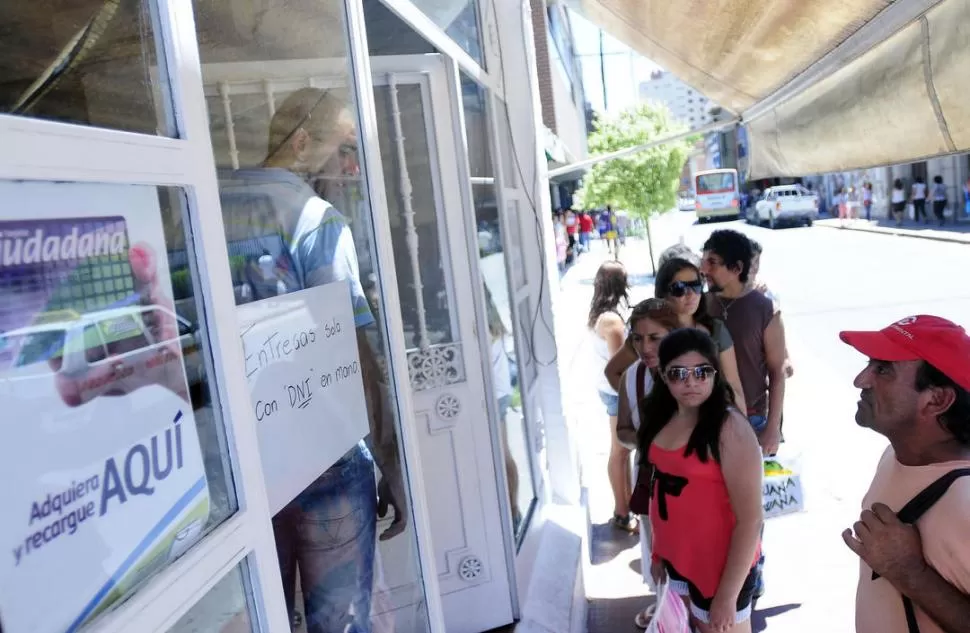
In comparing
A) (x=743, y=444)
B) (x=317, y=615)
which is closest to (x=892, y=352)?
(x=743, y=444)

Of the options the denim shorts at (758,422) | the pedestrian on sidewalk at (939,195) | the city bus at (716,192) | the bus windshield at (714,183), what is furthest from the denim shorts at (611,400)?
the bus windshield at (714,183)

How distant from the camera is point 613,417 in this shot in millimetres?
5266

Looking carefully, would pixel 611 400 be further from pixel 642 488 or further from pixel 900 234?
pixel 900 234

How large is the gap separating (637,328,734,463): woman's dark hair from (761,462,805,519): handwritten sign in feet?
4.21

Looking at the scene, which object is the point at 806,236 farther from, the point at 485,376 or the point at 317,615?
the point at 317,615

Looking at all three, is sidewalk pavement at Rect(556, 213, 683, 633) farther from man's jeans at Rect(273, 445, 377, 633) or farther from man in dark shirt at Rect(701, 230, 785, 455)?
man's jeans at Rect(273, 445, 377, 633)

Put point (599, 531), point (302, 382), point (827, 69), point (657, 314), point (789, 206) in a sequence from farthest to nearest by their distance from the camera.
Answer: point (789, 206) → point (599, 531) → point (657, 314) → point (827, 69) → point (302, 382)

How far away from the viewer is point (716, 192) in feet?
132

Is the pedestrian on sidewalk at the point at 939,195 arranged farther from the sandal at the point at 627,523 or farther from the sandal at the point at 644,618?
the sandal at the point at 644,618

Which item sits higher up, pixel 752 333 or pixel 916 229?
pixel 752 333

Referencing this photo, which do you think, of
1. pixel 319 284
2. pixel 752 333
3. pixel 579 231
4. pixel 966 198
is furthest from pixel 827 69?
pixel 579 231

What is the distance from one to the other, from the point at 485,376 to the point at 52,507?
111 inches

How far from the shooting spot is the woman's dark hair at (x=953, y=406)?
1.93 m

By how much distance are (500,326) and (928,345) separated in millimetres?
2511
